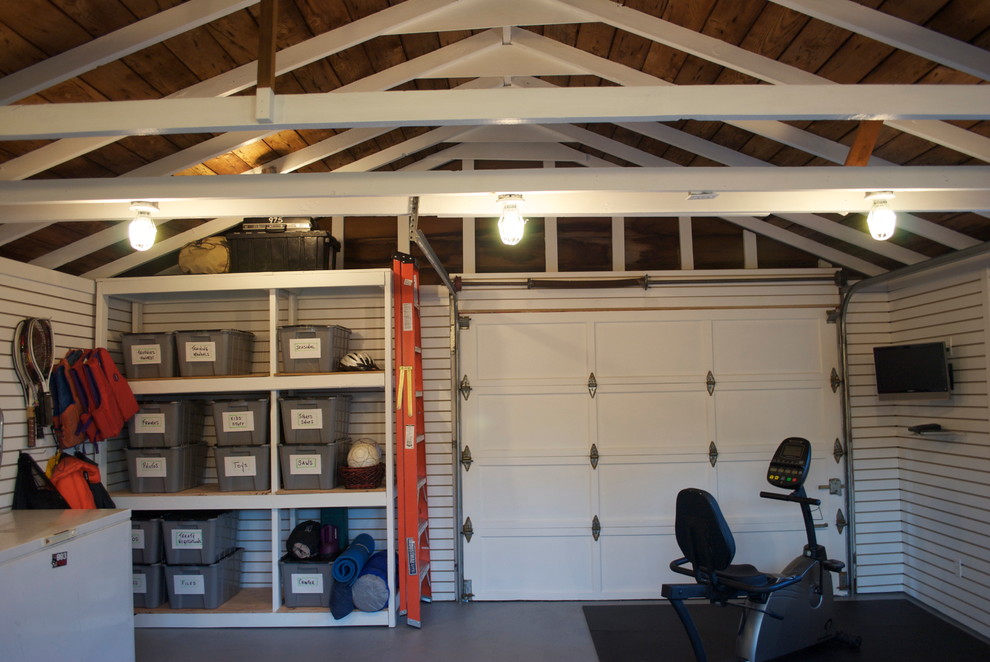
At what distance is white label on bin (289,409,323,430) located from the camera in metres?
4.84

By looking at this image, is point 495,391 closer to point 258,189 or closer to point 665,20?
point 258,189

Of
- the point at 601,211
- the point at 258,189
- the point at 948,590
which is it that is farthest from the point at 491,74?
the point at 948,590

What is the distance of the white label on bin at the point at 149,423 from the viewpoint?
489 cm

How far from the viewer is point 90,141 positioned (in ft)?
11.8

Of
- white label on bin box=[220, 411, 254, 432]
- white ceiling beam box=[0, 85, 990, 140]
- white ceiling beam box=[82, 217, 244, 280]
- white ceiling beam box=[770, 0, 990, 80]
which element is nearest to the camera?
white ceiling beam box=[0, 85, 990, 140]

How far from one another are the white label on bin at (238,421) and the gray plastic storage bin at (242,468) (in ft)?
0.46

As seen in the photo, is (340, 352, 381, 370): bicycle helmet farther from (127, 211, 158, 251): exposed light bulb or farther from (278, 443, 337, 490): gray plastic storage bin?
(127, 211, 158, 251): exposed light bulb

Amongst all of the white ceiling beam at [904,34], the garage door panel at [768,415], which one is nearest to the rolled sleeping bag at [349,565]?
the garage door panel at [768,415]

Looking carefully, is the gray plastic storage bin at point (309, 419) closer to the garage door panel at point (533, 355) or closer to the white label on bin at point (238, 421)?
the white label on bin at point (238, 421)

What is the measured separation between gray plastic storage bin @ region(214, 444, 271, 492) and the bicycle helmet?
34.0 inches

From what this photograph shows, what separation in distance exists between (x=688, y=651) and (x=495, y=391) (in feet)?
7.82

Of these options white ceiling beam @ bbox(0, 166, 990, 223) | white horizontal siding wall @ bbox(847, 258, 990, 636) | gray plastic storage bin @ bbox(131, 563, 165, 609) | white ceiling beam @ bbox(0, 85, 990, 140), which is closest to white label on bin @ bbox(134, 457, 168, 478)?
gray plastic storage bin @ bbox(131, 563, 165, 609)

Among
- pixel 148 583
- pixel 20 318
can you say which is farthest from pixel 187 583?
pixel 20 318

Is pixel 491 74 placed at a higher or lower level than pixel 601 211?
higher
